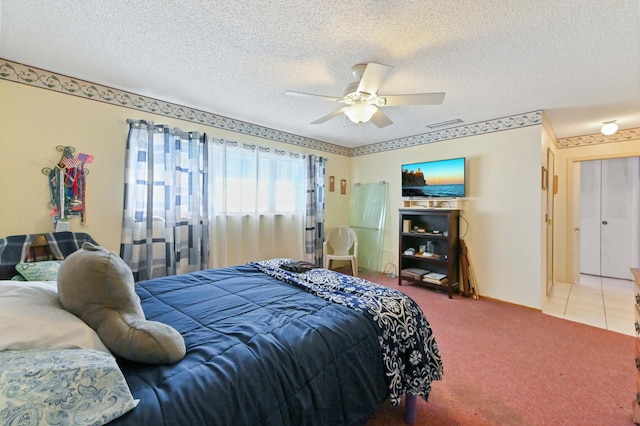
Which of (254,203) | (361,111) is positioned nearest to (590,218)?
(361,111)

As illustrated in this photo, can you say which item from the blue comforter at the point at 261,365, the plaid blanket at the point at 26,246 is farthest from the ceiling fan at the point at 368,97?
the plaid blanket at the point at 26,246

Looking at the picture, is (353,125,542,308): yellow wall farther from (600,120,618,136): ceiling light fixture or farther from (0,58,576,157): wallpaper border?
(600,120,618,136): ceiling light fixture

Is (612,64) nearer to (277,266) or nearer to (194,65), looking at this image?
(277,266)

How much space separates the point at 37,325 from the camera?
84cm

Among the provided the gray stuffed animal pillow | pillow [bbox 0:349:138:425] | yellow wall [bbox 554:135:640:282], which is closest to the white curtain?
the gray stuffed animal pillow

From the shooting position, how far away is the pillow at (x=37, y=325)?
2.59ft

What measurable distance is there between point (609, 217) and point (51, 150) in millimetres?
7676

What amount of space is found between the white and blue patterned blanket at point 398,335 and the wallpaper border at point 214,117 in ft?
8.67

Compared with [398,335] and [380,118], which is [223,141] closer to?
[380,118]

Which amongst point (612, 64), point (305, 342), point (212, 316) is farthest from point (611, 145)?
point (212, 316)

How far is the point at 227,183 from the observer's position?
3461 mm

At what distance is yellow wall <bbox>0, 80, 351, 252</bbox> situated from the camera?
2.19 m

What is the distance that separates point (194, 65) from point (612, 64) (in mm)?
3318

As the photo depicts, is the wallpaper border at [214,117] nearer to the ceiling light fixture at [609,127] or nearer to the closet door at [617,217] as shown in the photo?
the ceiling light fixture at [609,127]
